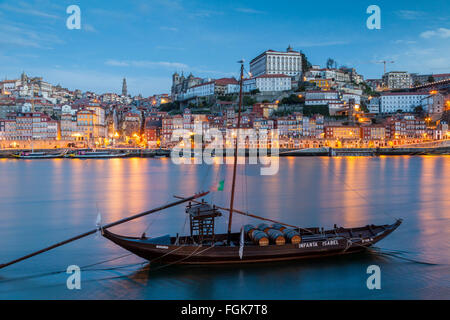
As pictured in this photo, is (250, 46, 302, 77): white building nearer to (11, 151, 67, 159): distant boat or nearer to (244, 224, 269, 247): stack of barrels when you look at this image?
(11, 151, 67, 159): distant boat

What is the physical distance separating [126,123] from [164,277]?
232 feet

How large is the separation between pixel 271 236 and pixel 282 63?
81.3 metres

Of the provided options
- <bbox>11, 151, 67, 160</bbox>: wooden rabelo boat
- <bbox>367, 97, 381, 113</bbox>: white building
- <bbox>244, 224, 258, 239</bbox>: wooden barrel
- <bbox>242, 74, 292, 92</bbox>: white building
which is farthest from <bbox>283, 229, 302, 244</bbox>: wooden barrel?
<bbox>367, 97, 381, 113</bbox>: white building

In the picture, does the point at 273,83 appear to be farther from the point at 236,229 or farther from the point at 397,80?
the point at 236,229

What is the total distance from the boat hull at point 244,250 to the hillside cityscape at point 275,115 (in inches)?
2236

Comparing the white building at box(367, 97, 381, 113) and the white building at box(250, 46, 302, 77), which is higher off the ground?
the white building at box(250, 46, 302, 77)

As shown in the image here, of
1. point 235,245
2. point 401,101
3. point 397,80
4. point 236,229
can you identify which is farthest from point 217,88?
point 235,245

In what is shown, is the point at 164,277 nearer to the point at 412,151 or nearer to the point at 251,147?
the point at 251,147

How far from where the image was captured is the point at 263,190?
26.0m

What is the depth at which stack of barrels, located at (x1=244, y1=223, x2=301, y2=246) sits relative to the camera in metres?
9.18

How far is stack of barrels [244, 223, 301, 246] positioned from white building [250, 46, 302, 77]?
259ft

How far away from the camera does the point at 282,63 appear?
86750mm

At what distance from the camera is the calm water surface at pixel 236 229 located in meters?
8.38

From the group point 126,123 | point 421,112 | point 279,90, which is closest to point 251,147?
point 279,90
